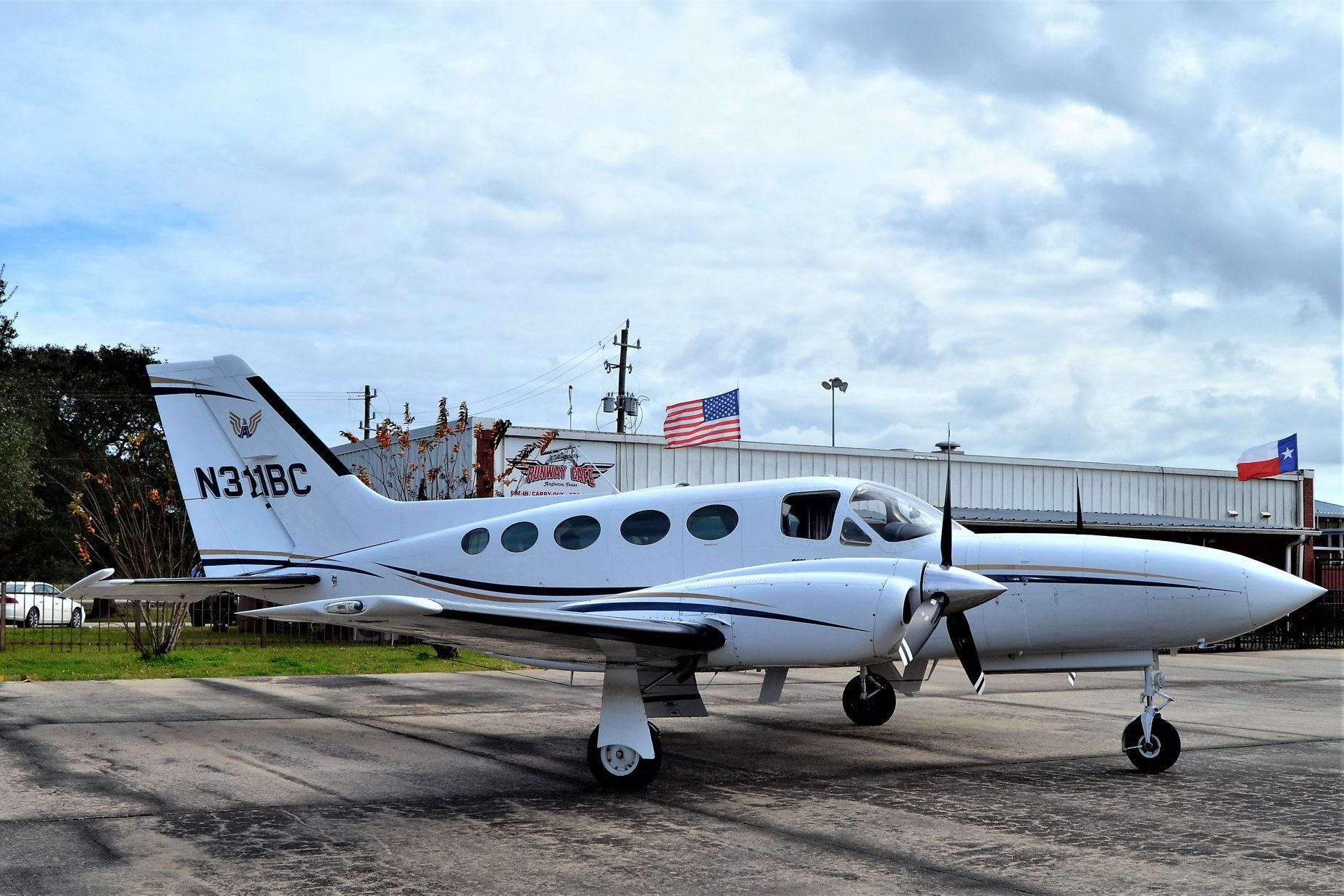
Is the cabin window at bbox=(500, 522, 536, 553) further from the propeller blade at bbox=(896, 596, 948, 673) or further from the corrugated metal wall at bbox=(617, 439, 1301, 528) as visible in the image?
the corrugated metal wall at bbox=(617, 439, 1301, 528)

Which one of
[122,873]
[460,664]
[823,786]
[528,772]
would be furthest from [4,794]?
[460,664]

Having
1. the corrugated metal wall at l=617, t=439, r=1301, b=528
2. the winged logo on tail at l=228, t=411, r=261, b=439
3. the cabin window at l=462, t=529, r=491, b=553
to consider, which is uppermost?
the corrugated metal wall at l=617, t=439, r=1301, b=528

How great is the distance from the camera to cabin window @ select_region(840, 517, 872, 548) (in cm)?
1052

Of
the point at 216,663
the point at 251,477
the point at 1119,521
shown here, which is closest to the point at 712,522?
the point at 251,477

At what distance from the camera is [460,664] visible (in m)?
20.9

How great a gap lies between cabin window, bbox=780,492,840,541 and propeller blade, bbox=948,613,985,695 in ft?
→ 4.57

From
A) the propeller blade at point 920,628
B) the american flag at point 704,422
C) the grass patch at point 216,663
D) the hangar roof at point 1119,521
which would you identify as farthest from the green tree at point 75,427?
the propeller blade at point 920,628

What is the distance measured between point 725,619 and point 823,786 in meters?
1.64

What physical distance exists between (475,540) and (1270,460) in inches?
1157

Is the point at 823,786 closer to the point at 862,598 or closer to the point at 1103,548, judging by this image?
the point at 862,598

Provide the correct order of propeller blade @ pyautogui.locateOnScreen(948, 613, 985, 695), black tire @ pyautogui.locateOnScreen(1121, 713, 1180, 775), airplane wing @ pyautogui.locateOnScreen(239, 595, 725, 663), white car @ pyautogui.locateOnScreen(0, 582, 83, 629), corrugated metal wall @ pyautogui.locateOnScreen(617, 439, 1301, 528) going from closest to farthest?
1. airplane wing @ pyautogui.locateOnScreen(239, 595, 725, 663)
2. black tire @ pyautogui.locateOnScreen(1121, 713, 1180, 775)
3. propeller blade @ pyautogui.locateOnScreen(948, 613, 985, 695)
4. corrugated metal wall @ pyautogui.locateOnScreen(617, 439, 1301, 528)
5. white car @ pyautogui.locateOnScreen(0, 582, 83, 629)

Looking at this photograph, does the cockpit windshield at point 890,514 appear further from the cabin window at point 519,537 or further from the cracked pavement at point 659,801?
the cabin window at point 519,537

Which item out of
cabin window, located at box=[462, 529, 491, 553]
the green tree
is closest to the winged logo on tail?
cabin window, located at box=[462, 529, 491, 553]

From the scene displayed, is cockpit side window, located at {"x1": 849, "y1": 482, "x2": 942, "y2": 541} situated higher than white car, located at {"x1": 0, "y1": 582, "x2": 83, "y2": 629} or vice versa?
cockpit side window, located at {"x1": 849, "y1": 482, "x2": 942, "y2": 541}
